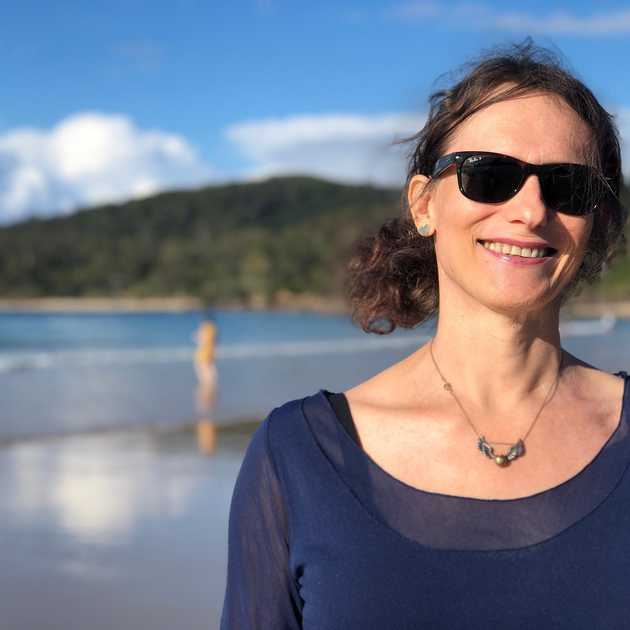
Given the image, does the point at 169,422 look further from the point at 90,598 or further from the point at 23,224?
the point at 23,224

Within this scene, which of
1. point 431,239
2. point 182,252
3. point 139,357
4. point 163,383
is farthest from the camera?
point 182,252

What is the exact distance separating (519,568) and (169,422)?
11102 mm

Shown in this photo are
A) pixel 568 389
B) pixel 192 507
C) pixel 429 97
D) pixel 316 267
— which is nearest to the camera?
pixel 568 389

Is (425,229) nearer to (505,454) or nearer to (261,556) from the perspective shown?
(505,454)

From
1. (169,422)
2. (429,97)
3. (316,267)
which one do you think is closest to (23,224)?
(316,267)

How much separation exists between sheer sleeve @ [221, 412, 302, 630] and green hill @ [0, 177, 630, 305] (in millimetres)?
87854

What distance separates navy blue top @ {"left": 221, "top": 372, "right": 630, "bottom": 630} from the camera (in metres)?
1.41

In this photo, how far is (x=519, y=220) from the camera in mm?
1588

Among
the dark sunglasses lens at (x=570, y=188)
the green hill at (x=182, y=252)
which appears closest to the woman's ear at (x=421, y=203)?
the dark sunglasses lens at (x=570, y=188)

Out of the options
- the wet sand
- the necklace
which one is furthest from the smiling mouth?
the wet sand

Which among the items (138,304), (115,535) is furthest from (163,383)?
(138,304)

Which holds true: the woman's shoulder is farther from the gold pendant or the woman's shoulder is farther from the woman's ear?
the woman's ear

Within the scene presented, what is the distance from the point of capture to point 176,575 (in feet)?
18.3

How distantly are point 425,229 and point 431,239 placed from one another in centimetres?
12
